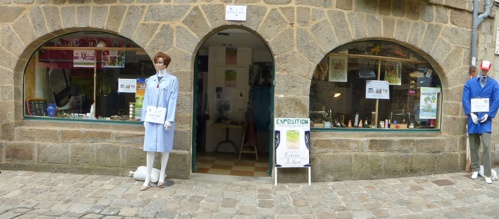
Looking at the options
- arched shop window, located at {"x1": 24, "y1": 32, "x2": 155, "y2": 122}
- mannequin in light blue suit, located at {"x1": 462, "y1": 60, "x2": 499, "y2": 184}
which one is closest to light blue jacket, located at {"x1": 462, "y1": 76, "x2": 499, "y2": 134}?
mannequin in light blue suit, located at {"x1": 462, "y1": 60, "x2": 499, "y2": 184}

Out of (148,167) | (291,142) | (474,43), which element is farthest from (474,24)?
(148,167)

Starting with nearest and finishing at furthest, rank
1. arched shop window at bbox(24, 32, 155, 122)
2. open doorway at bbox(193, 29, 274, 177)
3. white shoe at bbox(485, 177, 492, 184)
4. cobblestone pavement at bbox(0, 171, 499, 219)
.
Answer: cobblestone pavement at bbox(0, 171, 499, 219) < white shoe at bbox(485, 177, 492, 184) < arched shop window at bbox(24, 32, 155, 122) < open doorway at bbox(193, 29, 274, 177)

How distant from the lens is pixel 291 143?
17.9 ft

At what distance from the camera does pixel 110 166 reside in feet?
19.0

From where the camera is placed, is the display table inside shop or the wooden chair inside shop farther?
the display table inside shop

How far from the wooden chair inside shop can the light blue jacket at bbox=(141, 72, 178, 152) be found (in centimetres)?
256

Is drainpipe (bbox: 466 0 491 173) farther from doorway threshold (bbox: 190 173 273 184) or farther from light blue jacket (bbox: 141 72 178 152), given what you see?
light blue jacket (bbox: 141 72 178 152)

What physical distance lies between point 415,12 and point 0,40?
7.11 metres

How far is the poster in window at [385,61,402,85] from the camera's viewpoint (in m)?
6.36

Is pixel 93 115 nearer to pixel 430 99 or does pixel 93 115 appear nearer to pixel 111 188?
pixel 111 188

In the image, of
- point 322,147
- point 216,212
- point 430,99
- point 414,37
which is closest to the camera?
point 216,212

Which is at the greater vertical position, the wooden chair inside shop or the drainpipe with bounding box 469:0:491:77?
the drainpipe with bounding box 469:0:491:77

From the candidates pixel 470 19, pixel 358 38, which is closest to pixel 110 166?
pixel 358 38

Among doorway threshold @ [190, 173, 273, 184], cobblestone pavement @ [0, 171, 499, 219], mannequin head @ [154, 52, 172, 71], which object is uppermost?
mannequin head @ [154, 52, 172, 71]
